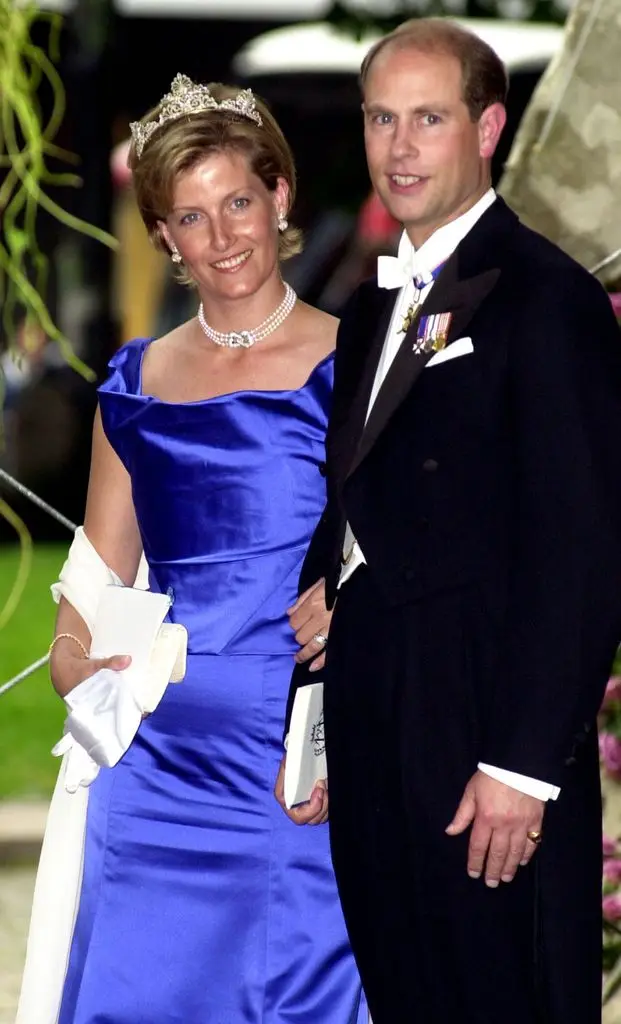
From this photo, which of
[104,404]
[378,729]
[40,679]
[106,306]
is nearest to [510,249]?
[378,729]

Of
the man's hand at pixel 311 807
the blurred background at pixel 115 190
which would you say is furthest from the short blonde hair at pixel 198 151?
the blurred background at pixel 115 190

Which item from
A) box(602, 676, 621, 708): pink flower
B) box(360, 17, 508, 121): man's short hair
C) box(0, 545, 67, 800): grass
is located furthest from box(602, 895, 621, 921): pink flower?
box(0, 545, 67, 800): grass

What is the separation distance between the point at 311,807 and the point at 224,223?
37.1 inches

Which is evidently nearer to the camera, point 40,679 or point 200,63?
point 40,679

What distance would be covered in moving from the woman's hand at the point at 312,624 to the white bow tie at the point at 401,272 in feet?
1.52

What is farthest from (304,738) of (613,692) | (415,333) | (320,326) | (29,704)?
(29,704)

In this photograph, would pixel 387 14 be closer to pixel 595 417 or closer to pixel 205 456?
pixel 205 456

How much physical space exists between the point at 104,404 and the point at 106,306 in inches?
346

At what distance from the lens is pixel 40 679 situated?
953cm

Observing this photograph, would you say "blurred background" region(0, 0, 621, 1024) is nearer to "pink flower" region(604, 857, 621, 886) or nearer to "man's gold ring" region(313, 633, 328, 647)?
"pink flower" region(604, 857, 621, 886)

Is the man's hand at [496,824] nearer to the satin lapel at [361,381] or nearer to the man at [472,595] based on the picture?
the man at [472,595]

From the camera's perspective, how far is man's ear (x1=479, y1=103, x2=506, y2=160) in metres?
2.56

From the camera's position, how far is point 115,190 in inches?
498

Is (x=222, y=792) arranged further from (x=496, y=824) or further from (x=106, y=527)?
(x=496, y=824)
